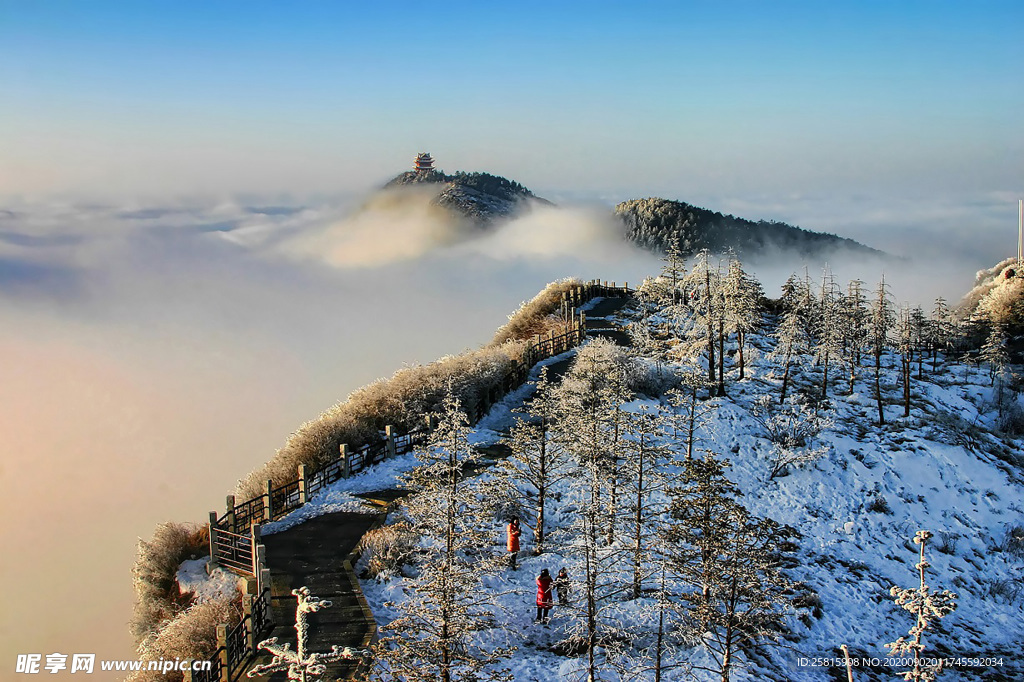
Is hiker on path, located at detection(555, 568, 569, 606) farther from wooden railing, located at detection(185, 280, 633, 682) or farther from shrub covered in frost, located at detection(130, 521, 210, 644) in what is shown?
shrub covered in frost, located at detection(130, 521, 210, 644)

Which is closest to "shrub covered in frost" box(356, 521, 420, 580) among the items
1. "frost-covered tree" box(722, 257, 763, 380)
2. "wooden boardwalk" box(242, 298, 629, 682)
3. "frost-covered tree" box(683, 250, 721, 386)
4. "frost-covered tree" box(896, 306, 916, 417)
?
"wooden boardwalk" box(242, 298, 629, 682)

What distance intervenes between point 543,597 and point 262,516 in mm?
10616

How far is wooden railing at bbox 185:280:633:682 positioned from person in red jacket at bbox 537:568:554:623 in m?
5.80

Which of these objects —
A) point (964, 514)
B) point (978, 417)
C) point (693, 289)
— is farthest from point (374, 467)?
point (978, 417)

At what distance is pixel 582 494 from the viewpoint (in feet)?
91.2

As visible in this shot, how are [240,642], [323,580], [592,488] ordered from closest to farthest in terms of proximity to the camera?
[240,642], [592,488], [323,580]

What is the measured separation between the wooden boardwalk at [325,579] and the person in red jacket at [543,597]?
14.5 ft

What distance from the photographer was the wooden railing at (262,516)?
1706cm

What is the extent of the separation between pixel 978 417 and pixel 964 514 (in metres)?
13.3

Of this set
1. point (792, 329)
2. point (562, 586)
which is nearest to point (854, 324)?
point (792, 329)

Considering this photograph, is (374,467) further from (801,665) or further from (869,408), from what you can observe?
(869,408)

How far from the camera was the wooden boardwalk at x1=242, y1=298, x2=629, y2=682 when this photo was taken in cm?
1786

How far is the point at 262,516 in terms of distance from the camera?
25.4 metres

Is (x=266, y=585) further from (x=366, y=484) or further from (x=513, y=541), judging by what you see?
(x=366, y=484)
